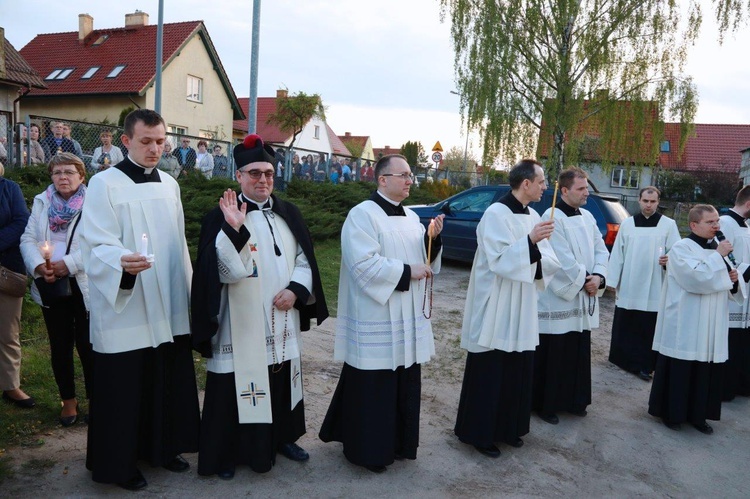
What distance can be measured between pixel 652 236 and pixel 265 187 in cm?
493

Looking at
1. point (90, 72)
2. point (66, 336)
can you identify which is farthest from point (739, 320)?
point (90, 72)

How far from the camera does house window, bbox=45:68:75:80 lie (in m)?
28.7

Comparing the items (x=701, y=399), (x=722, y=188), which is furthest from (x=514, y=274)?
(x=722, y=188)

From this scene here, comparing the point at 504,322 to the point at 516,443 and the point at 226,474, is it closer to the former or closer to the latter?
the point at 516,443

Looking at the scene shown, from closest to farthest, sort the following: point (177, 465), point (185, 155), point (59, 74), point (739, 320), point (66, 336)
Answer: point (177, 465)
point (66, 336)
point (739, 320)
point (185, 155)
point (59, 74)

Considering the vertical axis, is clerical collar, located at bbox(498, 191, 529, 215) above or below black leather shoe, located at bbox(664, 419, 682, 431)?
above

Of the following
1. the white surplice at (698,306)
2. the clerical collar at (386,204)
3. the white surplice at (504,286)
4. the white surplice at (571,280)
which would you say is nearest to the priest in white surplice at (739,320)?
the white surplice at (698,306)

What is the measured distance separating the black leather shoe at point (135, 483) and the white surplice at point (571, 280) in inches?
131

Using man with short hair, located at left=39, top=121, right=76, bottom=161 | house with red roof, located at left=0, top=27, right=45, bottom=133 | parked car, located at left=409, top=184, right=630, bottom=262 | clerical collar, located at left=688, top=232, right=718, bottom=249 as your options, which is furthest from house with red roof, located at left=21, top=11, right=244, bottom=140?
clerical collar, located at left=688, top=232, right=718, bottom=249

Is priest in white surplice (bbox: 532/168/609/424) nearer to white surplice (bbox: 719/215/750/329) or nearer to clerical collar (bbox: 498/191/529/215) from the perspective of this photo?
clerical collar (bbox: 498/191/529/215)

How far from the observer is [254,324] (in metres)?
3.88

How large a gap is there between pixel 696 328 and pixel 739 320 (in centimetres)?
133

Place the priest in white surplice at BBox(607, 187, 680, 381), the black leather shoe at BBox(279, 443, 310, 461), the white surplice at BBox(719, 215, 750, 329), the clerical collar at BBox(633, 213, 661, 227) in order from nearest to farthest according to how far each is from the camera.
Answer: the black leather shoe at BBox(279, 443, 310, 461) < the white surplice at BBox(719, 215, 750, 329) < the priest in white surplice at BBox(607, 187, 680, 381) < the clerical collar at BBox(633, 213, 661, 227)

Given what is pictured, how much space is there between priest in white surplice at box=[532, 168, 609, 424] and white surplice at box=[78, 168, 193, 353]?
10.2 ft
